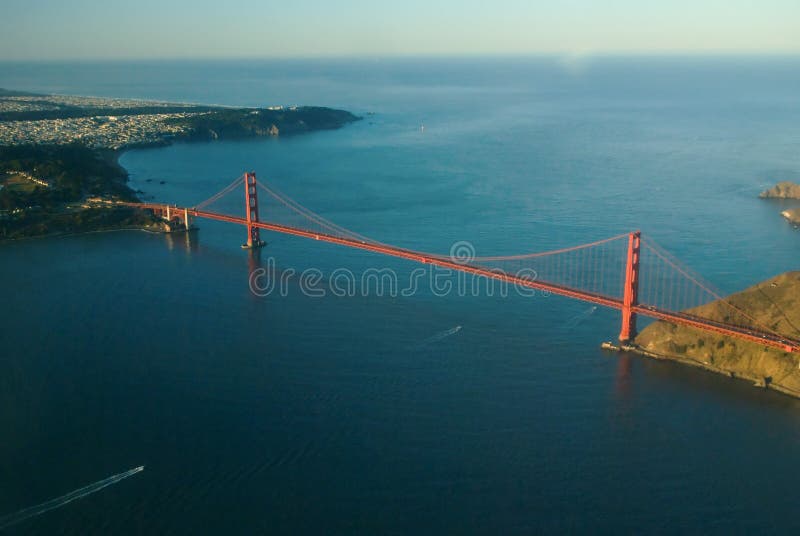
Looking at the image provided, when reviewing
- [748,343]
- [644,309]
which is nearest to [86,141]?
[644,309]

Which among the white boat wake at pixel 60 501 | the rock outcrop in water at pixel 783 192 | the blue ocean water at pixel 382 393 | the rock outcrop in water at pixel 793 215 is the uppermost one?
Answer: the rock outcrop in water at pixel 783 192

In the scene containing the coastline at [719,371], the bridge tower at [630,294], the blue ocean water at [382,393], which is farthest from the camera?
the bridge tower at [630,294]

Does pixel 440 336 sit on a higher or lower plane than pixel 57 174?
lower

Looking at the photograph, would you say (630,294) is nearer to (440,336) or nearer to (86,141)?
(440,336)

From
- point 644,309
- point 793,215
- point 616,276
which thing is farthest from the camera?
point 793,215

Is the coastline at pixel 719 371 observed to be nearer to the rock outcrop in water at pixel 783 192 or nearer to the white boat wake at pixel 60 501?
the white boat wake at pixel 60 501

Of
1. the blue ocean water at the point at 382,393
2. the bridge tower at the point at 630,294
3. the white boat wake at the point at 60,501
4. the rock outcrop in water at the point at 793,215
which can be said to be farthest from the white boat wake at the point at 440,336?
the rock outcrop in water at the point at 793,215

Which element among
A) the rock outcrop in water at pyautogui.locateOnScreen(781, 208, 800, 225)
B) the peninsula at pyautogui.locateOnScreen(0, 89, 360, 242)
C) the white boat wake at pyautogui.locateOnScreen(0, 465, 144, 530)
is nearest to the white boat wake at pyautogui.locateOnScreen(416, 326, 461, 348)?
the white boat wake at pyautogui.locateOnScreen(0, 465, 144, 530)

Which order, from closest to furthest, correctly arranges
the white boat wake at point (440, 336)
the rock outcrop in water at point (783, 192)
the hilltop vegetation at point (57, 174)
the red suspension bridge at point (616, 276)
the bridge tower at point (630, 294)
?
the red suspension bridge at point (616, 276), the bridge tower at point (630, 294), the white boat wake at point (440, 336), the hilltop vegetation at point (57, 174), the rock outcrop in water at point (783, 192)

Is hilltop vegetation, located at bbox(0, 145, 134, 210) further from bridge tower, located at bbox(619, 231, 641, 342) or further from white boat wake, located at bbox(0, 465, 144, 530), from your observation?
bridge tower, located at bbox(619, 231, 641, 342)
